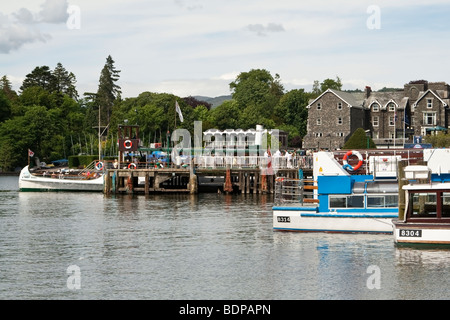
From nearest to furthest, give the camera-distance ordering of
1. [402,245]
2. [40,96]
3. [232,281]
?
[232,281] → [402,245] → [40,96]

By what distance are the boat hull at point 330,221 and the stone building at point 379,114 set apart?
8080 cm

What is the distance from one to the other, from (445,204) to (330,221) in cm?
820

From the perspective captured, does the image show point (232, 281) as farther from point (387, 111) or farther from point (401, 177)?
point (387, 111)

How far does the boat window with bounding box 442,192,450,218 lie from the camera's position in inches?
1637

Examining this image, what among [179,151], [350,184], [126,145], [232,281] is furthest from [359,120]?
[232,281]

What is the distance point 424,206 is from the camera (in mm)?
42000

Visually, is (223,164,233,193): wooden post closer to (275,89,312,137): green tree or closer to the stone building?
the stone building

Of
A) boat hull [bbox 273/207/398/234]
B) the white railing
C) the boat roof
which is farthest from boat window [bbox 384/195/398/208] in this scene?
the white railing

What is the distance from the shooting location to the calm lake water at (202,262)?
1341 inches

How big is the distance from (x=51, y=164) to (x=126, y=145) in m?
64.2

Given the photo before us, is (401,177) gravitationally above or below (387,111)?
below

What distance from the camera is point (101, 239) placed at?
1949 inches

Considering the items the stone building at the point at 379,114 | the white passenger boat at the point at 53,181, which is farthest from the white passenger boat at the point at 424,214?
the stone building at the point at 379,114

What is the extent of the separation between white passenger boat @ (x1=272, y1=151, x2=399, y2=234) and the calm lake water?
80cm
